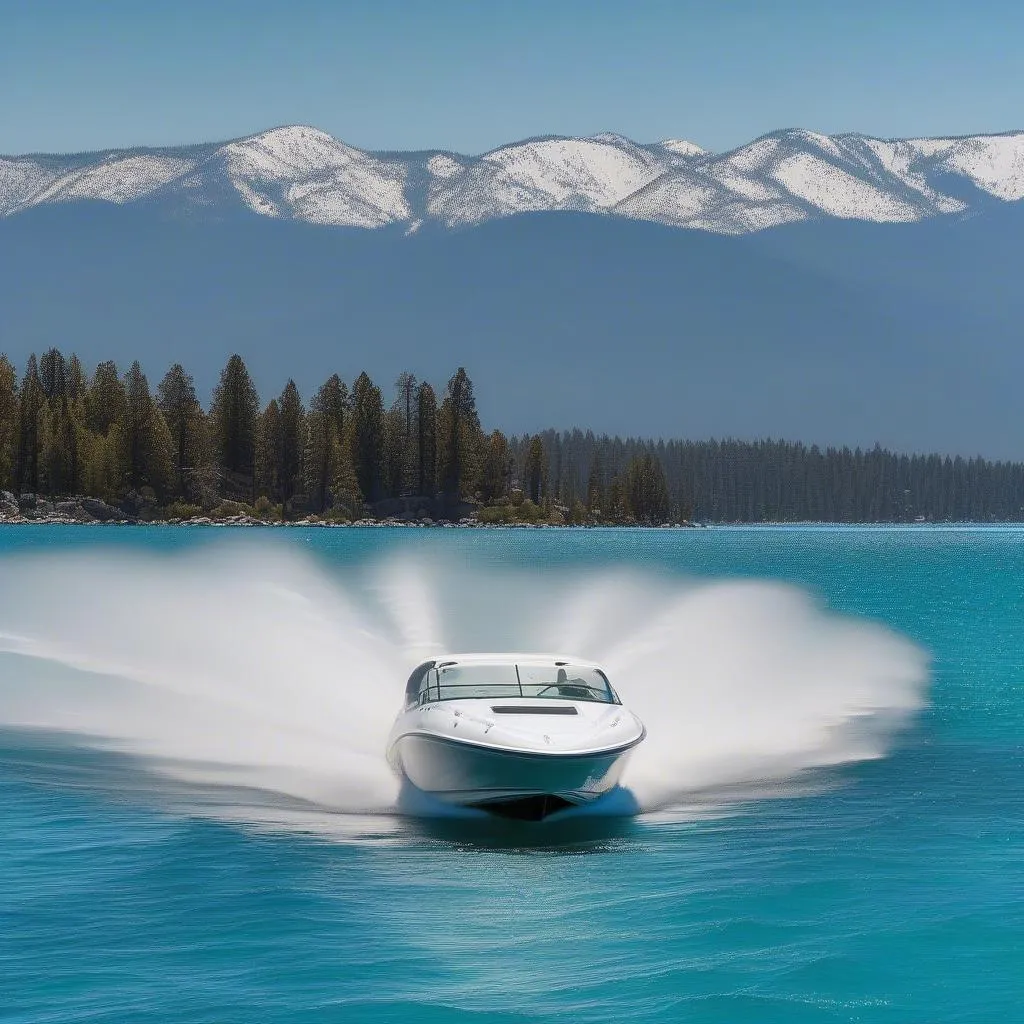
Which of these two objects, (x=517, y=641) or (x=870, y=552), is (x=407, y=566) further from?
(x=870, y=552)

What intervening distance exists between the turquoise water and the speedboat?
600 mm

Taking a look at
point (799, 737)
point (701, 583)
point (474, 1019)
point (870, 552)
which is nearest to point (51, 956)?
point (474, 1019)

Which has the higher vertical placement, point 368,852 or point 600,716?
point 600,716

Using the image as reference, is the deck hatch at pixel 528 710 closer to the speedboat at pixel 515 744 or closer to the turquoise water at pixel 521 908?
the speedboat at pixel 515 744

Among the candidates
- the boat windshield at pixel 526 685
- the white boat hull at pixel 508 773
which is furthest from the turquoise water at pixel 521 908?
the boat windshield at pixel 526 685

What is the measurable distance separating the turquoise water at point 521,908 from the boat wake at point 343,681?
1194 millimetres

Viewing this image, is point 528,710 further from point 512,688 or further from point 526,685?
point 512,688

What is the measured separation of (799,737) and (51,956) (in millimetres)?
21346

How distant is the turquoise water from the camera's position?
16.3m

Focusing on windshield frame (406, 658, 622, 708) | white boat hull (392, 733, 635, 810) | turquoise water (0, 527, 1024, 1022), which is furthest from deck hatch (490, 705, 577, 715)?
turquoise water (0, 527, 1024, 1022)

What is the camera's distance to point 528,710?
24.9m

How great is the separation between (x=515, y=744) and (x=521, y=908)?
4183 mm

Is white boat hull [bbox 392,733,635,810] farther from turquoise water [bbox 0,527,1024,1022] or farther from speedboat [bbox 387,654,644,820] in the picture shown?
turquoise water [bbox 0,527,1024,1022]

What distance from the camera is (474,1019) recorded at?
51.9ft
